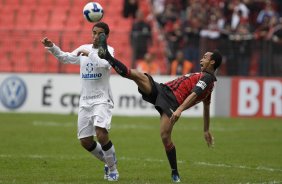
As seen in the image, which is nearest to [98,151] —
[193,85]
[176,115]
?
[176,115]

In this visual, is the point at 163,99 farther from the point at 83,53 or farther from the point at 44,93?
the point at 44,93

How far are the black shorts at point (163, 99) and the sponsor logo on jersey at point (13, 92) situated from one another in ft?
49.2

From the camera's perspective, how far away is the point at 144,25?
27953mm

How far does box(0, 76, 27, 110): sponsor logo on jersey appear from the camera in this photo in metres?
27.0

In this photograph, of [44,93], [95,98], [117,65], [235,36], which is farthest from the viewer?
[44,93]

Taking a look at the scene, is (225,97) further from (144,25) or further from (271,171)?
(271,171)

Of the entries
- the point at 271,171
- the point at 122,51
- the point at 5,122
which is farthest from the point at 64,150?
the point at 122,51

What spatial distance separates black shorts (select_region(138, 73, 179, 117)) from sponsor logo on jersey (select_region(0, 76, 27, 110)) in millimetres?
14991

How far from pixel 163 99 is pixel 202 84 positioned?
0.69 m

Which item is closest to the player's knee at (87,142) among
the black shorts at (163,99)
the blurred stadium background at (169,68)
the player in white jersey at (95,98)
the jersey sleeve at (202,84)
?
the player in white jersey at (95,98)

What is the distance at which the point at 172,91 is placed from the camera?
1265cm

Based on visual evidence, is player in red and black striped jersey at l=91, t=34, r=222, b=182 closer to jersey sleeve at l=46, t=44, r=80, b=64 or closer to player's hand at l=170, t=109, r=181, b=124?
player's hand at l=170, t=109, r=181, b=124

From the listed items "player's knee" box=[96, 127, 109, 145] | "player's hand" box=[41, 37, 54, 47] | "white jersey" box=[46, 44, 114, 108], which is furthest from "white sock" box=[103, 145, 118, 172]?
"player's hand" box=[41, 37, 54, 47]

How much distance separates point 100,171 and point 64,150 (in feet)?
11.8
